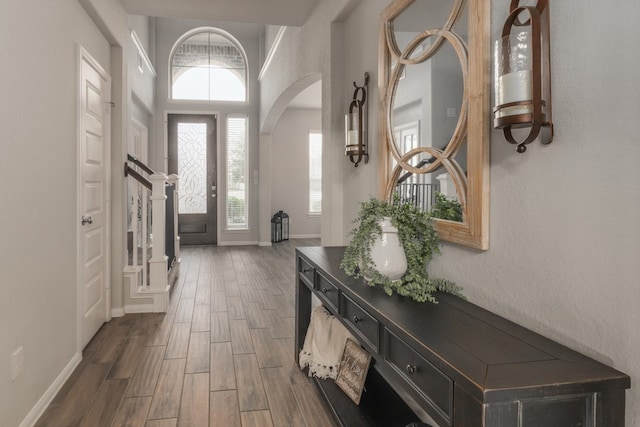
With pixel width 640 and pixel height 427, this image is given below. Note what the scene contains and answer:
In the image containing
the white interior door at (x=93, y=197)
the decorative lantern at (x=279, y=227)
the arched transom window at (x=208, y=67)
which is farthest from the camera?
the decorative lantern at (x=279, y=227)

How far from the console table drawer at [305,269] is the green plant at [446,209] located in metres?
0.82

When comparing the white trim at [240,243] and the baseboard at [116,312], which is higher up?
the white trim at [240,243]

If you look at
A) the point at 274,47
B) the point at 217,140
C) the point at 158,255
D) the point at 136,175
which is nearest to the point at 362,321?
the point at 158,255

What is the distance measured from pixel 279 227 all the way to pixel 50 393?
6.88 m

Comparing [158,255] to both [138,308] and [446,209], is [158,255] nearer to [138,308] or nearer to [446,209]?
[138,308]

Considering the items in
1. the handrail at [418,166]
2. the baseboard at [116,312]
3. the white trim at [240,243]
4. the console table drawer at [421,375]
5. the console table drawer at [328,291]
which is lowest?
the baseboard at [116,312]

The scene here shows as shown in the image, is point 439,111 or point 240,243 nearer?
point 439,111

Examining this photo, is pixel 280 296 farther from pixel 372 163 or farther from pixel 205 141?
pixel 205 141

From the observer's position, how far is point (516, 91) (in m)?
1.34

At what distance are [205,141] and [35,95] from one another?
643 cm

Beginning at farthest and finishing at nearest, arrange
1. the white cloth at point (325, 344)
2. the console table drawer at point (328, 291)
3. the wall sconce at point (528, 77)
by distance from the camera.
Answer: the white cloth at point (325, 344) → the console table drawer at point (328, 291) → the wall sconce at point (528, 77)

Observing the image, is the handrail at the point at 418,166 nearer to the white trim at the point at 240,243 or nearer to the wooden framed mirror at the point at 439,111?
the wooden framed mirror at the point at 439,111

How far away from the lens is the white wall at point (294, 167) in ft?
31.5

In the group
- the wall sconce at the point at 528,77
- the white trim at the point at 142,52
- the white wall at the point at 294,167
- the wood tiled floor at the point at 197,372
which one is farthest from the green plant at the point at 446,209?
the white wall at the point at 294,167
